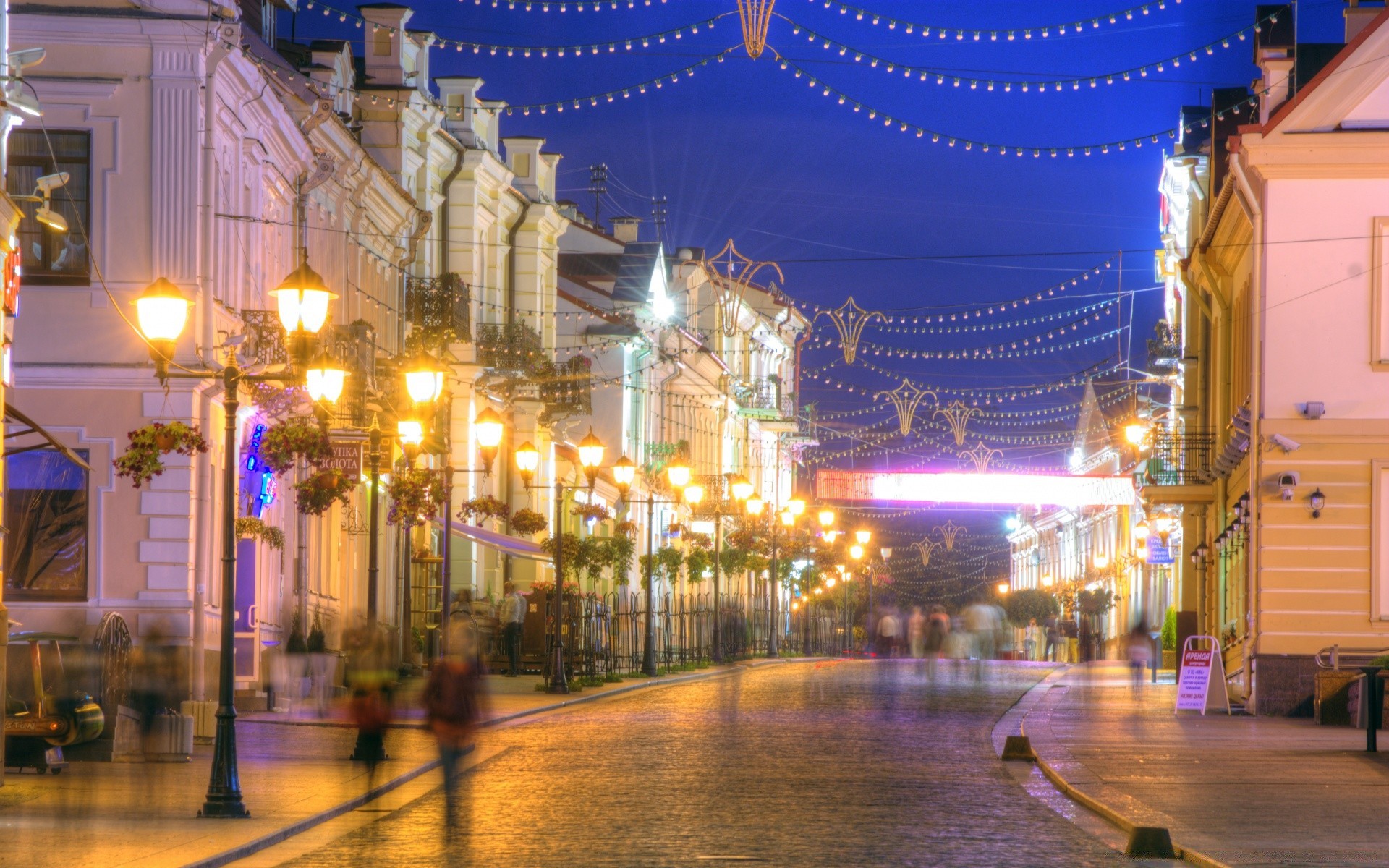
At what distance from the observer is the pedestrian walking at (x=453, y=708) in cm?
1505

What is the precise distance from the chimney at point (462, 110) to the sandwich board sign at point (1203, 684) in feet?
66.7

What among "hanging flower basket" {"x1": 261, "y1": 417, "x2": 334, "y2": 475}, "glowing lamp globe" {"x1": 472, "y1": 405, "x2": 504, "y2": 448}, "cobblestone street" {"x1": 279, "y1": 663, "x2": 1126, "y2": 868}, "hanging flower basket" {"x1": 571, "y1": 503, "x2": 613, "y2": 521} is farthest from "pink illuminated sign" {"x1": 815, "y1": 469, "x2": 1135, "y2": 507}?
"hanging flower basket" {"x1": 261, "y1": 417, "x2": 334, "y2": 475}

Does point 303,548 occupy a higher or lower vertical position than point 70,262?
lower

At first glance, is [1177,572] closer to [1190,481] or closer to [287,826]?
[1190,481]

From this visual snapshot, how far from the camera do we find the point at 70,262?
24.4 meters

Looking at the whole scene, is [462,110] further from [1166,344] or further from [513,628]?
[1166,344]

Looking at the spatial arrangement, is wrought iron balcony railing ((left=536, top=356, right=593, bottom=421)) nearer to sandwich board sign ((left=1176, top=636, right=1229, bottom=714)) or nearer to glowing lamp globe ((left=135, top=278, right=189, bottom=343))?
sandwich board sign ((left=1176, top=636, right=1229, bottom=714))

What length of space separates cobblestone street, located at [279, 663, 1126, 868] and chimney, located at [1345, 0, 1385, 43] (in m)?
11.9

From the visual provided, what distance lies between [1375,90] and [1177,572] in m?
33.9

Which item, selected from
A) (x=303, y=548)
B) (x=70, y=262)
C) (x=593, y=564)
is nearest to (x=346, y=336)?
(x=303, y=548)

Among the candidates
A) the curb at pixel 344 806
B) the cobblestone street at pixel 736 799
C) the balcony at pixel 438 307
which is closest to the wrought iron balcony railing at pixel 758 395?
the balcony at pixel 438 307

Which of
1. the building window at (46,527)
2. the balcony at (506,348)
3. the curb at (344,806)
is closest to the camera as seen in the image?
the curb at (344,806)

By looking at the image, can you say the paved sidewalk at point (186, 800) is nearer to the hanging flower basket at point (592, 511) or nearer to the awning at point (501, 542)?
the awning at point (501, 542)

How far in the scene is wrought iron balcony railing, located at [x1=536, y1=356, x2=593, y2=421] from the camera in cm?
4494
